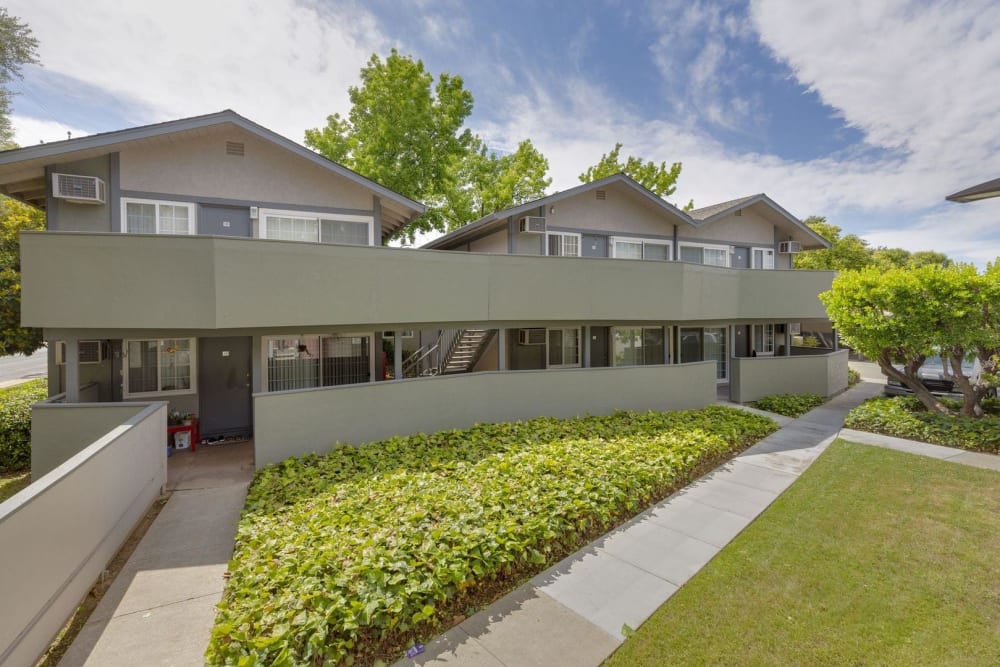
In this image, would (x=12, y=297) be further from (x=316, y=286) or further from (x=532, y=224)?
(x=532, y=224)

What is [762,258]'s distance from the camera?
17.8 m

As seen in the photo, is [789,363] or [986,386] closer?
[986,386]

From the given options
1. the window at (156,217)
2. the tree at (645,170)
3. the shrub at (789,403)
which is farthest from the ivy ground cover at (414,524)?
the tree at (645,170)

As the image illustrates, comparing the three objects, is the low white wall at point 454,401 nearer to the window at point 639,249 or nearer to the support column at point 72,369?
the support column at point 72,369

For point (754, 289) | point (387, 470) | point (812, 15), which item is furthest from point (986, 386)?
point (387, 470)

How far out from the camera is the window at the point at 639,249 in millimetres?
15008

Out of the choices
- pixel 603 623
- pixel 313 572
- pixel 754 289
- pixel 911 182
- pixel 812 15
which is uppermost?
pixel 812 15

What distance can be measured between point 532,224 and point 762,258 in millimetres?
10610

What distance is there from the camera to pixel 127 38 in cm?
977

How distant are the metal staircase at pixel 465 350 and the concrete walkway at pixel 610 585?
868 cm

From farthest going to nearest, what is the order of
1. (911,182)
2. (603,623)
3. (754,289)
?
(911,182) → (754,289) → (603,623)

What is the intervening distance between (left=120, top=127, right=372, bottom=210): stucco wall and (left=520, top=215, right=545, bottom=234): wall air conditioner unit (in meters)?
4.65

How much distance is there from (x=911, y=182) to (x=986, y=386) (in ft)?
35.7

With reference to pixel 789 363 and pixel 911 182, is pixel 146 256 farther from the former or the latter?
pixel 911 182
